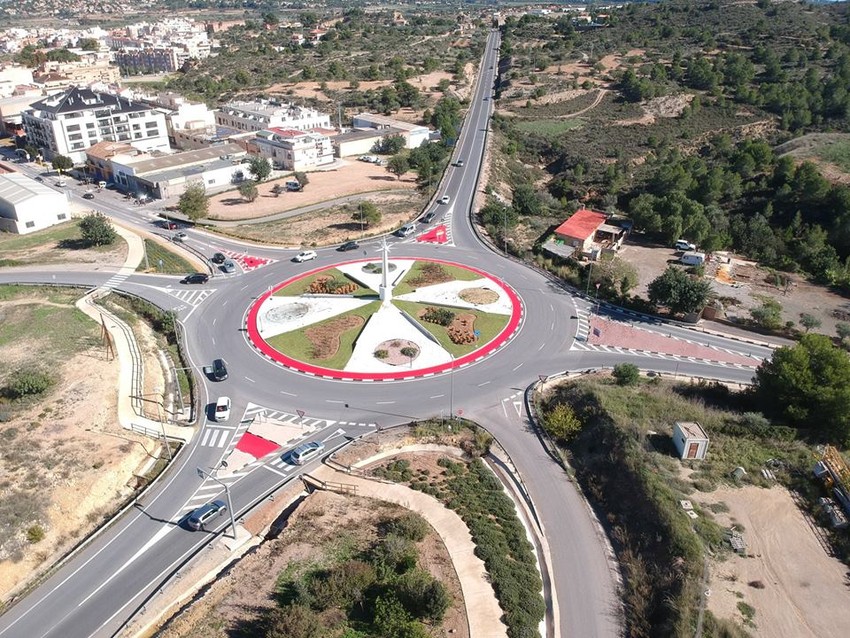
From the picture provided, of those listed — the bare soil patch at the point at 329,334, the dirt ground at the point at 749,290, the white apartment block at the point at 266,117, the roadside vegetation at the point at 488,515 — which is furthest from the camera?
the white apartment block at the point at 266,117

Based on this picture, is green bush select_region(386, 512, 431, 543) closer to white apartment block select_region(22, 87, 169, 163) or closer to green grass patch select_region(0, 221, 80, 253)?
green grass patch select_region(0, 221, 80, 253)

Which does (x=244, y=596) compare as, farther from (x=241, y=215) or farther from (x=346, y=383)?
(x=241, y=215)

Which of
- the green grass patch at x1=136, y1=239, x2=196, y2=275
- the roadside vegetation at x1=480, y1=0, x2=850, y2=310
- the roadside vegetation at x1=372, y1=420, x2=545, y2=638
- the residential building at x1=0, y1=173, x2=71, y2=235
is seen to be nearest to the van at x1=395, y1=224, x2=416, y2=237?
the roadside vegetation at x1=480, y1=0, x2=850, y2=310

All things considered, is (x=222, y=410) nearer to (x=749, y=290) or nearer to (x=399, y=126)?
(x=749, y=290)

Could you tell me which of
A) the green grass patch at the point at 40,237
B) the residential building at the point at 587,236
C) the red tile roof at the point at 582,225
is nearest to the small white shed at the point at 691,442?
the residential building at the point at 587,236

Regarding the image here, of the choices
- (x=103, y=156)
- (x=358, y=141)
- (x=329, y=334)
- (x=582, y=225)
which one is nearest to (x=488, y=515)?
(x=329, y=334)

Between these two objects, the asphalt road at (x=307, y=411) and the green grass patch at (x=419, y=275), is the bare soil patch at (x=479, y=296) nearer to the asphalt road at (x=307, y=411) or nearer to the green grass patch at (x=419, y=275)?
the green grass patch at (x=419, y=275)
